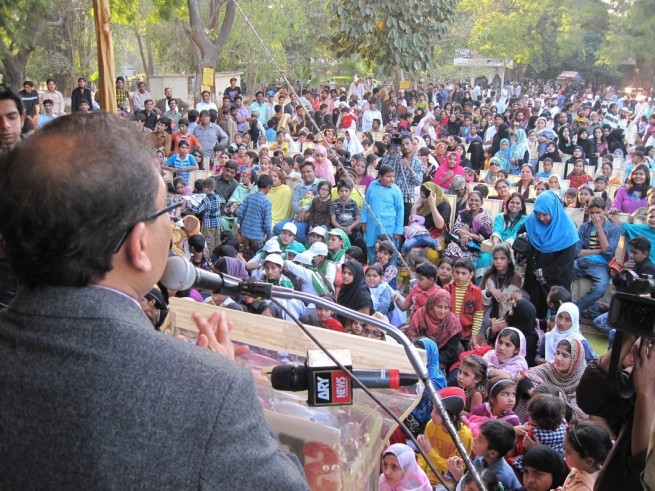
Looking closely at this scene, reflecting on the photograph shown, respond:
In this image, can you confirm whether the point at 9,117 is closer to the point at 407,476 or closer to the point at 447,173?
the point at 407,476

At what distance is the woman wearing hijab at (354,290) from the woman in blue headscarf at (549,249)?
5.93 feet

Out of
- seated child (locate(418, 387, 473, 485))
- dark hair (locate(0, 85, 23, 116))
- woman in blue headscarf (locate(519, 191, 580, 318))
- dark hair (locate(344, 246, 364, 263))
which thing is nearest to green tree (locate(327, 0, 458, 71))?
dark hair (locate(344, 246, 364, 263))

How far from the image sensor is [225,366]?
1014 millimetres

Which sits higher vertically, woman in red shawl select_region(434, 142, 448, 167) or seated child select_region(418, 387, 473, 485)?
woman in red shawl select_region(434, 142, 448, 167)

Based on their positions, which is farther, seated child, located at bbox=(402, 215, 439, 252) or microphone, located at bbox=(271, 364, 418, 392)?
seated child, located at bbox=(402, 215, 439, 252)

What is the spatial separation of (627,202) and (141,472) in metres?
8.44

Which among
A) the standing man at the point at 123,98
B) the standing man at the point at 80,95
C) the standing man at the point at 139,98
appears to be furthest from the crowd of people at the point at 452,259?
the standing man at the point at 139,98

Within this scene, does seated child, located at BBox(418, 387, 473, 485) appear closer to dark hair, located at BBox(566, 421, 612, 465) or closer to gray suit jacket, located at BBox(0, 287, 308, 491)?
dark hair, located at BBox(566, 421, 612, 465)

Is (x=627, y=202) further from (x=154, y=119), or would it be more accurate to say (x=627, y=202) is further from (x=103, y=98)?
(x=154, y=119)

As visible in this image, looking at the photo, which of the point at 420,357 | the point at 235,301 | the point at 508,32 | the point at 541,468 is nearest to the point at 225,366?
the point at 420,357

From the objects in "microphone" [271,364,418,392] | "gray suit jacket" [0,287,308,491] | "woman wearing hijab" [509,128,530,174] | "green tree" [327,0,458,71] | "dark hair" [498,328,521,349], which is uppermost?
"green tree" [327,0,458,71]

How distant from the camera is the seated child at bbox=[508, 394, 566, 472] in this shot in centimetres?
388

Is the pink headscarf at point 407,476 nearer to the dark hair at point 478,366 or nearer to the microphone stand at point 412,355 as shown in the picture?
the dark hair at point 478,366

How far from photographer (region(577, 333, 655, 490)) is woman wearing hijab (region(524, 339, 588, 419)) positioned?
2833 millimetres
